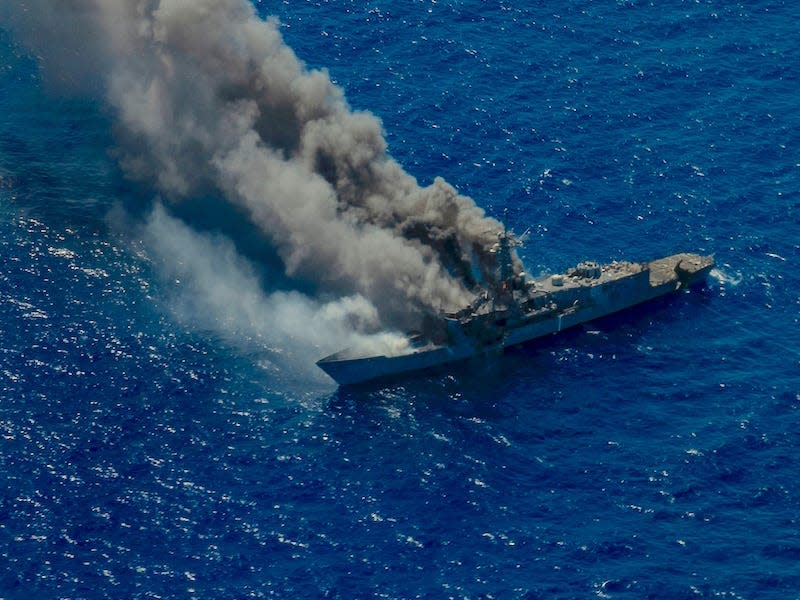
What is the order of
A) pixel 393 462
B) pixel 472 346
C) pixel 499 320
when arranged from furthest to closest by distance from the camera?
pixel 499 320
pixel 472 346
pixel 393 462

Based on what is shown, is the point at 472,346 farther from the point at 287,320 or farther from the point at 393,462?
the point at 393,462

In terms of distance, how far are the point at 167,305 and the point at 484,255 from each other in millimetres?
41671

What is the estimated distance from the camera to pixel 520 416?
18150cm

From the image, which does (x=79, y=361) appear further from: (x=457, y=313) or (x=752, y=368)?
(x=752, y=368)

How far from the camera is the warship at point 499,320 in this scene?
187 m

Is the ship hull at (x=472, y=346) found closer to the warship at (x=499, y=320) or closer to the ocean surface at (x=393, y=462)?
the warship at (x=499, y=320)

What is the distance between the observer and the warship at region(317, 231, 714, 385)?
614 feet

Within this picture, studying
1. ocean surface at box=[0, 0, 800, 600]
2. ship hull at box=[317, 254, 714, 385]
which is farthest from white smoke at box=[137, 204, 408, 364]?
ship hull at box=[317, 254, 714, 385]

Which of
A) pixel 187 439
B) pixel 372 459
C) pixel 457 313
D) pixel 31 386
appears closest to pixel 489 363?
pixel 457 313

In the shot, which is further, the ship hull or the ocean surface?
the ship hull

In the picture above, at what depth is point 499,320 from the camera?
193875 mm

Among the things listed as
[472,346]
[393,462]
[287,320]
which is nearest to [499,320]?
[472,346]

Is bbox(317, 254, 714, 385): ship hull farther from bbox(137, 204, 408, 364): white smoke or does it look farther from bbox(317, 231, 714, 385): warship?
bbox(137, 204, 408, 364): white smoke

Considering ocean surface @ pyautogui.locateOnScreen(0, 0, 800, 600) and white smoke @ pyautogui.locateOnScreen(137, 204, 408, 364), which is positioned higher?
white smoke @ pyautogui.locateOnScreen(137, 204, 408, 364)
